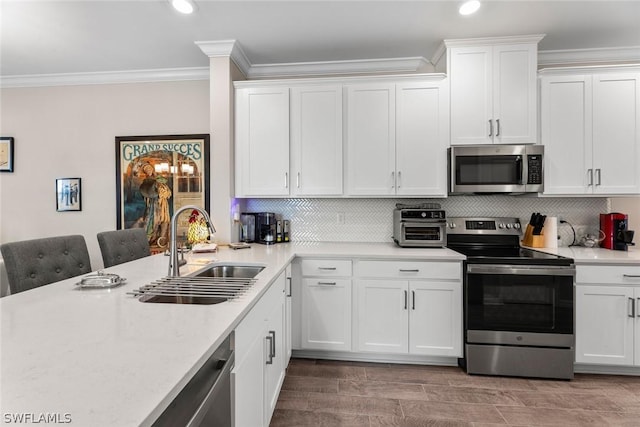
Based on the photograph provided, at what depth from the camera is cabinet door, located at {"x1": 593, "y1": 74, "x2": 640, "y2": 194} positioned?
2.56 metres

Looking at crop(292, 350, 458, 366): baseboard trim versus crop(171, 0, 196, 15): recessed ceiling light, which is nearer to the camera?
crop(171, 0, 196, 15): recessed ceiling light

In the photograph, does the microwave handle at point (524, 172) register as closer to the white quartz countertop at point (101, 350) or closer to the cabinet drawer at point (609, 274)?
the cabinet drawer at point (609, 274)

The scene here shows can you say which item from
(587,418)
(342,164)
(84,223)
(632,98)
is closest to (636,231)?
(632,98)

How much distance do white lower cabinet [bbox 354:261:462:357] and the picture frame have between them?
391cm

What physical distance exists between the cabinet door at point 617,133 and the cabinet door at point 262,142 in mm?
2634

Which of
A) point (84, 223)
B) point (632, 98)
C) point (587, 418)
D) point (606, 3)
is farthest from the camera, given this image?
point (84, 223)

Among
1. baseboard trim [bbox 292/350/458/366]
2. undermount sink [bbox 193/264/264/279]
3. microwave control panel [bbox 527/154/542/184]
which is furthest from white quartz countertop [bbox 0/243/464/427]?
microwave control panel [bbox 527/154/542/184]

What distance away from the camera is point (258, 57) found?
2975 mm

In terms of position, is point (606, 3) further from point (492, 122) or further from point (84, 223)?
point (84, 223)

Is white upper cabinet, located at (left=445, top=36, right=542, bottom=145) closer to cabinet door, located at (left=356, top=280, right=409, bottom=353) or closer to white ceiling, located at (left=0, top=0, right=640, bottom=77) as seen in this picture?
white ceiling, located at (left=0, top=0, right=640, bottom=77)

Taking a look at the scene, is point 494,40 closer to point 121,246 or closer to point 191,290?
point 191,290

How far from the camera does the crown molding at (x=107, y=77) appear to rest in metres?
3.23

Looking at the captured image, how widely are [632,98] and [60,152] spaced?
5455mm

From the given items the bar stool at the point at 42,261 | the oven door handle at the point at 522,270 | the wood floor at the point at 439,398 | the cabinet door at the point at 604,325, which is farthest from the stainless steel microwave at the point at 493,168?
the bar stool at the point at 42,261
